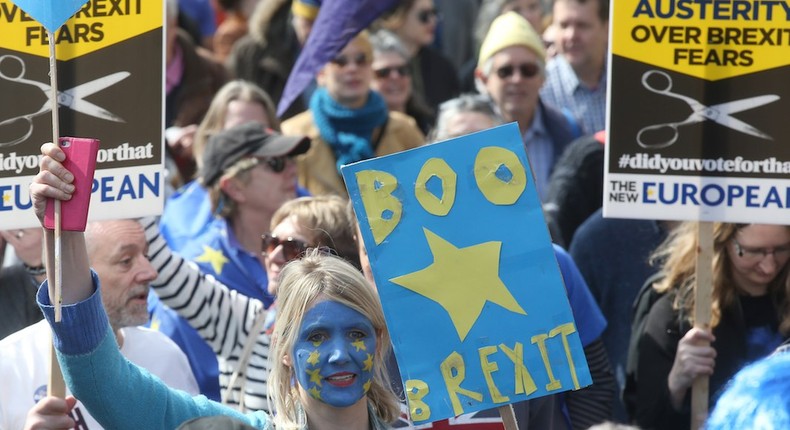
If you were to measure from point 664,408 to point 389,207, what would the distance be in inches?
75.2

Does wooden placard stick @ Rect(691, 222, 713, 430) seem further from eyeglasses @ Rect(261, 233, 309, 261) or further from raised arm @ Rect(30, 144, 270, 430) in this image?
Result: raised arm @ Rect(30, 144, 270, 430)

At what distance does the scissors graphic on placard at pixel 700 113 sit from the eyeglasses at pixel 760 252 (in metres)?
0.58

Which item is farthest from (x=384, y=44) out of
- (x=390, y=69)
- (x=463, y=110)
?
(x=463, y=110)

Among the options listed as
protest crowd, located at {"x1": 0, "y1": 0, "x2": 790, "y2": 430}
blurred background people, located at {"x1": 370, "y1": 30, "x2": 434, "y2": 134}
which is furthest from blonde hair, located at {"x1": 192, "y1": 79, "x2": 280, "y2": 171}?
blurred background people, located at {"x1": 370, "y1": 30, "x2": 434, "y2": 134}

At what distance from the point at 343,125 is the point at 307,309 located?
12.7ft

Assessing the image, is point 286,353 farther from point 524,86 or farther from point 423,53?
point 423,53

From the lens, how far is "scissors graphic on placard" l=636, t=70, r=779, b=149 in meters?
4.78

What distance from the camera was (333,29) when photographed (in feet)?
20.1

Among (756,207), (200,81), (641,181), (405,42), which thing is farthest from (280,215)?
(405,42)

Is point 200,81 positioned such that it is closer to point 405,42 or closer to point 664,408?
point 405,42

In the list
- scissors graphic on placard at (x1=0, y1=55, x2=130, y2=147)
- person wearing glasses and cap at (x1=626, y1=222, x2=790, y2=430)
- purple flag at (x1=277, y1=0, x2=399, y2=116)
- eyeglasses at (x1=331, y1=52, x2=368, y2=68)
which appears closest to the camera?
scissors graphic on placard at (x1=0, y1=55, x2=130, y2=147)

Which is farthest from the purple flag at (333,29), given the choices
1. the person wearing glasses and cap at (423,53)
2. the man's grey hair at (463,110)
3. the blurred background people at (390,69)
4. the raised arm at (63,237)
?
the person wearing glasses and cap at (423,53)

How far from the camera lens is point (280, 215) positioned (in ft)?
17.1

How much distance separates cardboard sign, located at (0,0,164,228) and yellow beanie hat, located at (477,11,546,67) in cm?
343
